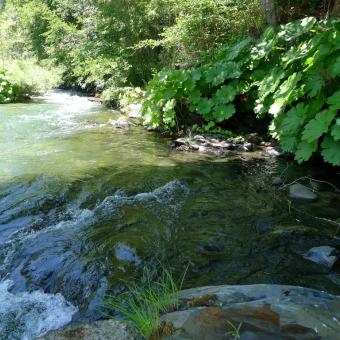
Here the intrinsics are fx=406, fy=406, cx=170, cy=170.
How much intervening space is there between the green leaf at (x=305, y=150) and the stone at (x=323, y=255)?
1.86 metres

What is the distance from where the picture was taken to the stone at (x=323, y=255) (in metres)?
3.82

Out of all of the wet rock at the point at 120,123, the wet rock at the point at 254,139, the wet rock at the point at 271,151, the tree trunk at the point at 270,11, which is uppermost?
the tree trunk at the point at 270,11

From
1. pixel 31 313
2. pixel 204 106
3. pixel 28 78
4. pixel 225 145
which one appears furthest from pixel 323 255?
pixel 28 78

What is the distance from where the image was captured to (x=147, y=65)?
1596 centimetres

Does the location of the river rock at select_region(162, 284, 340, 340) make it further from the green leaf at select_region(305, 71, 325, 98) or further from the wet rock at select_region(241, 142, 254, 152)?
the wet rock at select_region(241, 142, 254, 152)

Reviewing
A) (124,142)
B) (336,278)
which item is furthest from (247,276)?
(124,142)

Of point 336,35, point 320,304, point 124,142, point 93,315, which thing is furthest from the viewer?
point 124,142

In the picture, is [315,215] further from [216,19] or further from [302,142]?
[216,19]

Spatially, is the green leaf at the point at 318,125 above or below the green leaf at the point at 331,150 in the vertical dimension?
above

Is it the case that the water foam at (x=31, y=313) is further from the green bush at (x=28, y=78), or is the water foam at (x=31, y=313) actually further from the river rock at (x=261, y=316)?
the green bush at (x=28, y=78)

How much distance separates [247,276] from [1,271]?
2332 millimetres

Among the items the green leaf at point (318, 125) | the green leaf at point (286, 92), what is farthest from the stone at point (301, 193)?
the green leaf at point (286, 92)

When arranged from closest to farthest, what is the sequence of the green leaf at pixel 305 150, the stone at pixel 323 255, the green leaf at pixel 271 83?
the stone at pixel 323 255 → the green leaf at pixel 305 150 → the green leaf at pixel 271 83

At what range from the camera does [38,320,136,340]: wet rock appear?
2.43 meters
